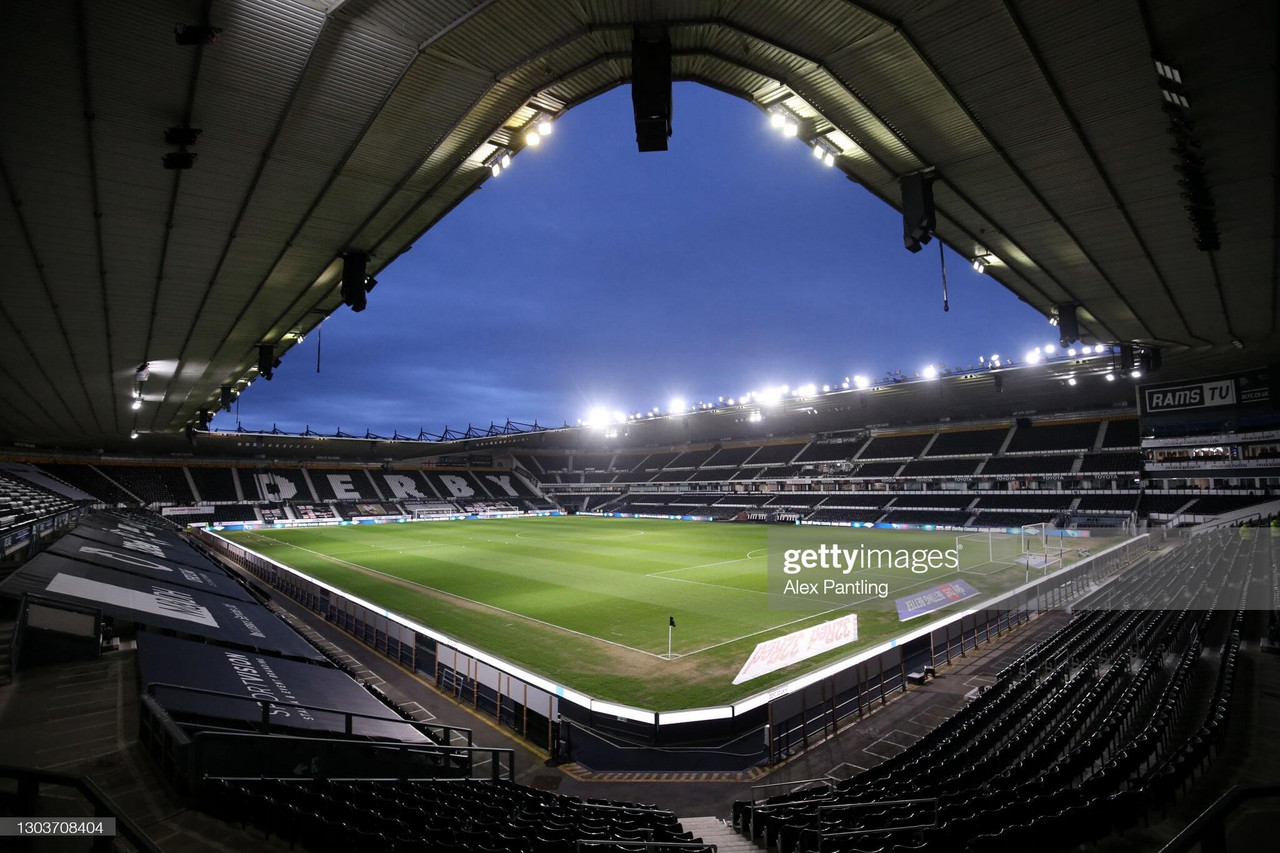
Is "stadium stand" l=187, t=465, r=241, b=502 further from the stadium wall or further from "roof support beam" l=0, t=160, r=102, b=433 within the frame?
the stadium wall

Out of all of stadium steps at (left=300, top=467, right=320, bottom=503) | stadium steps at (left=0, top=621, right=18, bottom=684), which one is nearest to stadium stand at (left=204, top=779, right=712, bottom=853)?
stadium steps at (left=0, top=621, right=18, bottom=684)

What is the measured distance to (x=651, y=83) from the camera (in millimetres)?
6848

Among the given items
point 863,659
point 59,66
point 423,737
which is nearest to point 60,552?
point 423,737

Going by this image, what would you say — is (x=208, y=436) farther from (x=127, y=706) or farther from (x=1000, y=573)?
(x=1000, y=573)

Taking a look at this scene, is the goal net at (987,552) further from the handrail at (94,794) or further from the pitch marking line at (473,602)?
the handrail at (94,794)

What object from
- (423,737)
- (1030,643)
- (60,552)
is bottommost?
(1030,643)

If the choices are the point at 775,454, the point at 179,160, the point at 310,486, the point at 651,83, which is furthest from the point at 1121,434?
the point at 310,486

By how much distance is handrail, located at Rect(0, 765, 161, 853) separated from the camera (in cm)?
254

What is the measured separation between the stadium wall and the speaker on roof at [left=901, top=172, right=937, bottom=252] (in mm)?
8645

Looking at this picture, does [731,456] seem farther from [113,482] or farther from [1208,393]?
[113,482]

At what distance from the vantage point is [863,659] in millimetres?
13727

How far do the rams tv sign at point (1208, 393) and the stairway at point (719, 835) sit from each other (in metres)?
36.1

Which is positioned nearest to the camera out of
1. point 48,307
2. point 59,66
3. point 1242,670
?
point 59,66

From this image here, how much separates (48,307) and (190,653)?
9534 mm
